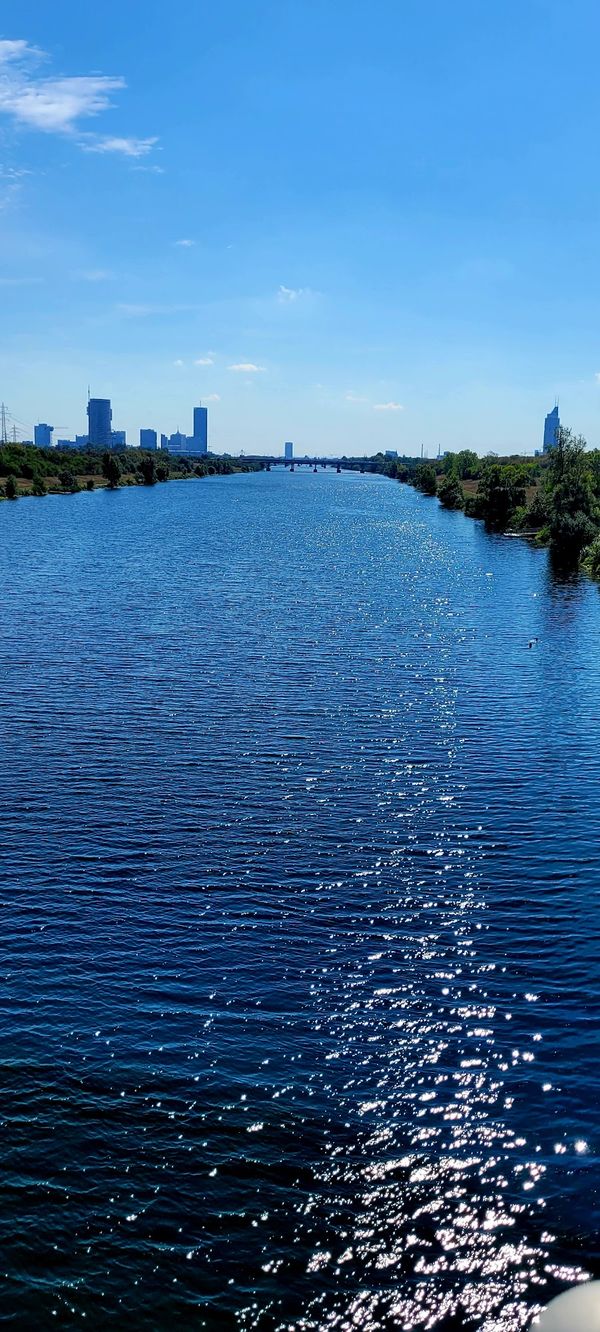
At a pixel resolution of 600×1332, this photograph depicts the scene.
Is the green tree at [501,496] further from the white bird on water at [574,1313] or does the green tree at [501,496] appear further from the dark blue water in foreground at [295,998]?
the white bird on water at [574,1313]

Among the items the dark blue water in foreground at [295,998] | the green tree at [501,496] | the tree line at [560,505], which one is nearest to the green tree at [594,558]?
the tree line at [560,505]

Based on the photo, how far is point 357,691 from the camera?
5834 centimetres

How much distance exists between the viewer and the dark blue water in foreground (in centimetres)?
1962

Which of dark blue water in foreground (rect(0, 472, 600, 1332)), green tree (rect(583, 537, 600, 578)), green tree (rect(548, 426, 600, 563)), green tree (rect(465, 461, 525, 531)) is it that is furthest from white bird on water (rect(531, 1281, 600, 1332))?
green tree (rect(465, 461, 525, 531))

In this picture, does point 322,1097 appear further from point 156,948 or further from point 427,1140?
point 156,948

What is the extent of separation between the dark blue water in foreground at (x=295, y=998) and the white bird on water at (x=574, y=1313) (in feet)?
12.1

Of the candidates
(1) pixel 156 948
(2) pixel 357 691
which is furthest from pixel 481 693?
(1) pixel 156 948

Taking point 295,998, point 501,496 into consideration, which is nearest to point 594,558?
point 501,496

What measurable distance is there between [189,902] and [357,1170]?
1223 centimetres

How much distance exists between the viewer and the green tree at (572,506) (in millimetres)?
125625

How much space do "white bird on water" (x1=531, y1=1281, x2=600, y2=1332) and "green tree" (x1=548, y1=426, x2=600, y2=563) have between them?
115974mm

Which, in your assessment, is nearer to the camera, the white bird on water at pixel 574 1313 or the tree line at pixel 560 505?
the white bird on water at pixel 574 1313

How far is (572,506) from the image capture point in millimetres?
130625

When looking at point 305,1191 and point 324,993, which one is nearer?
point 305,1191
